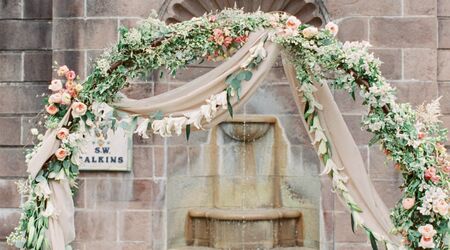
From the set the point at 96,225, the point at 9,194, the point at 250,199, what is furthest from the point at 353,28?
the point at 9,194

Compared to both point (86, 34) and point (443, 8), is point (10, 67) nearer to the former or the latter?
point (86, 34)

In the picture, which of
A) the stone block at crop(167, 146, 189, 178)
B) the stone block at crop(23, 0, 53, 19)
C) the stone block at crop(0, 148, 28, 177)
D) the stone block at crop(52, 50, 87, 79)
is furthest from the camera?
the stone block at crop(23, 0, 53, 19)

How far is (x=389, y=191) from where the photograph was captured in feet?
18.5

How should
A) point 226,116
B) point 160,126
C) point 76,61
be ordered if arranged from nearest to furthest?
point 160,126 < point 226,116 < point 76,61

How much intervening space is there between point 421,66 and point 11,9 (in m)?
3.55

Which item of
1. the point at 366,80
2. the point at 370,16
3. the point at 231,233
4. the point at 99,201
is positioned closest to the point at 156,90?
the point at 99,201

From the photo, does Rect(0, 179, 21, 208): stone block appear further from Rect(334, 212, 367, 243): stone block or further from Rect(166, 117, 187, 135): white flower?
Rect(166, 117, 187, 135): white flower

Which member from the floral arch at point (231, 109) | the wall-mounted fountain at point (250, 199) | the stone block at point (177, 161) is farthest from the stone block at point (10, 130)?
the floral arch at point (231, 109)

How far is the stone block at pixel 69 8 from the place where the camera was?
587 centimetres

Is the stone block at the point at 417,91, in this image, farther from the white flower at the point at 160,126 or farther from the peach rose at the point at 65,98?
the peach rose at the point at 65,98

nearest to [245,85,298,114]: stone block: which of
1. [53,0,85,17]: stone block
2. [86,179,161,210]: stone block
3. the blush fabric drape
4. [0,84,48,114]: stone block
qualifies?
[86,179,161,210]: stone block

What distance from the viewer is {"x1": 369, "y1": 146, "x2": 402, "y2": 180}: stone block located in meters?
5.65

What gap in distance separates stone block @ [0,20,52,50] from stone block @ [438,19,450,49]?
3.33 m

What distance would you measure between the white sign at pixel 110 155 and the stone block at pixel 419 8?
7.91ft
